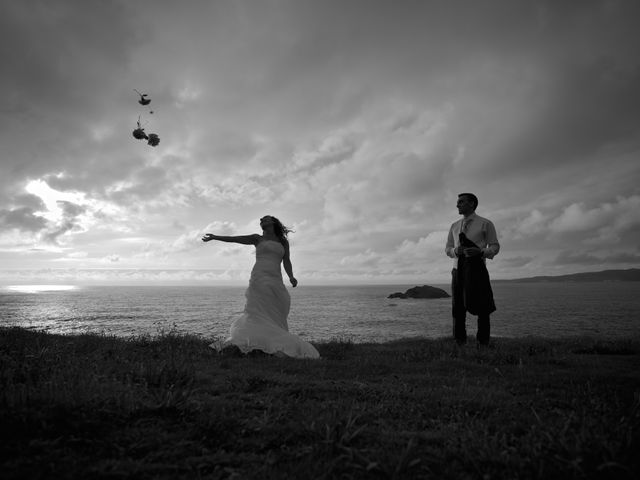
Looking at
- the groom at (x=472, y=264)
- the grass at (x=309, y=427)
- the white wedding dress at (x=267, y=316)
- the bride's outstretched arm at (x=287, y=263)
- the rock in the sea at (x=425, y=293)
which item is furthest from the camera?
the rock in the sea at (x=425, y=293)

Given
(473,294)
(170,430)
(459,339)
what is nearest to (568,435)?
(170,430)

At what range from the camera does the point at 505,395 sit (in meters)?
4.58

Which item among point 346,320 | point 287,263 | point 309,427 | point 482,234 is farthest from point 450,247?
point 346,320

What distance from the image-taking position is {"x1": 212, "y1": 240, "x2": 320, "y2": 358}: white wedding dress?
8367mm

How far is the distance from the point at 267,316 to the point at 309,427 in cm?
616

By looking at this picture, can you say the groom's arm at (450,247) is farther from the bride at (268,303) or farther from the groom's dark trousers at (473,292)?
the bride at (268,303)

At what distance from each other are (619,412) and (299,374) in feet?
14.2

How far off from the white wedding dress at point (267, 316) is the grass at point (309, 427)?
8.56 feet

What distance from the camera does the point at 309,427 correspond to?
10.4ft

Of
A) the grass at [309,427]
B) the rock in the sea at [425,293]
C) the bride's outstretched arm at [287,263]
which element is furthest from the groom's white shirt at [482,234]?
the rock in the sea at [425,293]

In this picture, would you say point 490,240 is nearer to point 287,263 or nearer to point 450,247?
point 450,247

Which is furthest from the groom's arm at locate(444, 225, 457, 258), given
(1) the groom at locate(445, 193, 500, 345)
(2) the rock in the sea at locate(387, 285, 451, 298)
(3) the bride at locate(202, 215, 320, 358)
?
(2) the rock in the sea at locate(387, 285, 451, 298)

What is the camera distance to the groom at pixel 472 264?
8930 mm

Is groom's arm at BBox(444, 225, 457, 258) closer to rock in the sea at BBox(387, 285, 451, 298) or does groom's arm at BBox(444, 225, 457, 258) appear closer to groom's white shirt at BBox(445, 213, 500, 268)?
groom's white shirt at BBox(445, 213, 500, 268)
